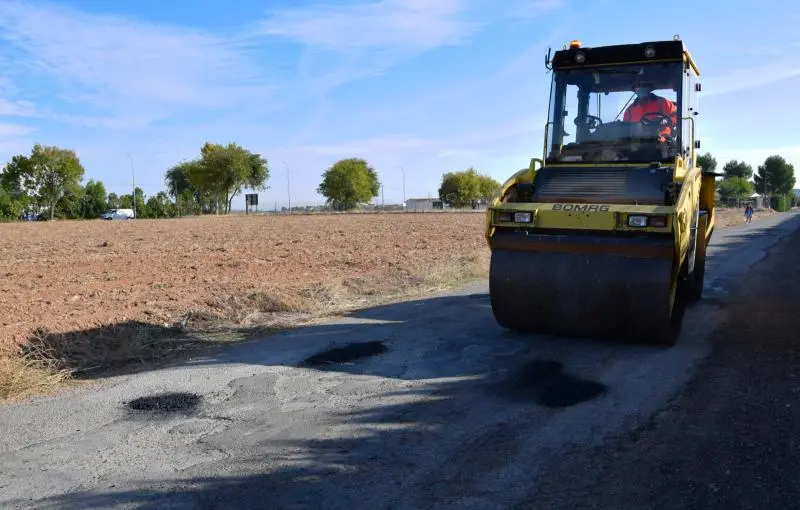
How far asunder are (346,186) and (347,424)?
99.9m

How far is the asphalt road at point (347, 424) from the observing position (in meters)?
4.20

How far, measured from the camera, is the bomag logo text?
709cm

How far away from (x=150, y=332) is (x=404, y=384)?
4.07 metres

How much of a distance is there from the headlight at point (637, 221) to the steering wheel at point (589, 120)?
2053 millimetres

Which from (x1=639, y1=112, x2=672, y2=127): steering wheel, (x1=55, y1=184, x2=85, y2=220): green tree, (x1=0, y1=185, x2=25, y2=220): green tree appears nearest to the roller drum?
(x1=639, y1=112, x2=672, y2=127): steering wheel

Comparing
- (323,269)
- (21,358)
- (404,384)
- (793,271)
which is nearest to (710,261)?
(793,271)

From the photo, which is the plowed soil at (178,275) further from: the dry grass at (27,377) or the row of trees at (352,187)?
the row of trees at (352,187)

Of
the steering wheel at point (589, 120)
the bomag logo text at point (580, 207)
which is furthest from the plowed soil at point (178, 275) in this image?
the steering wheel at point (589, 120)

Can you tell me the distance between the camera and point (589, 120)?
8633 mm

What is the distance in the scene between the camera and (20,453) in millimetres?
4895

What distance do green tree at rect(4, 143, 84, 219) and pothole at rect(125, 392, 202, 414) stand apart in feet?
256

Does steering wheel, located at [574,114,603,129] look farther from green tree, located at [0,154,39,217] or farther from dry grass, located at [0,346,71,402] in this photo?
green tree, located at [0,154,39,217]

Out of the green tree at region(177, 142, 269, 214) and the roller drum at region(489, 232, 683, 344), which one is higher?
the green tree at region(177, 142, 269, 214)

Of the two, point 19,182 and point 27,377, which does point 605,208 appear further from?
point 19,182
